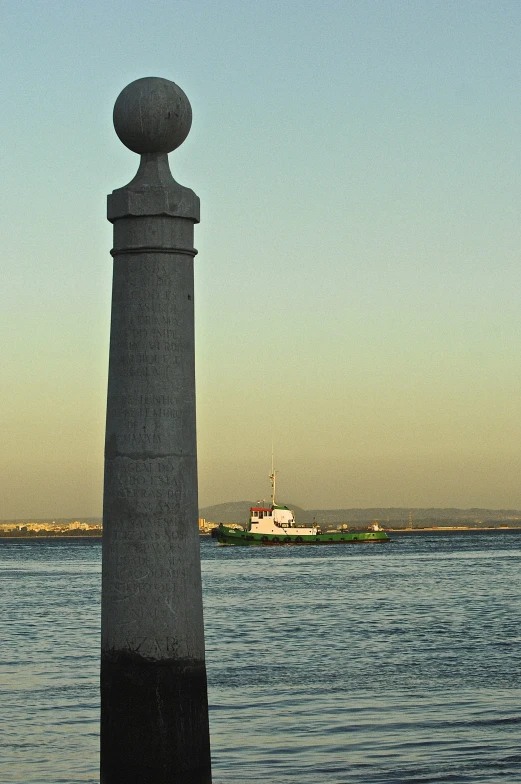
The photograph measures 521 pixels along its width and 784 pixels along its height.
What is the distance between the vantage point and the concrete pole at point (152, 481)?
8672 millimetres

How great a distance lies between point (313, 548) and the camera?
14450cm

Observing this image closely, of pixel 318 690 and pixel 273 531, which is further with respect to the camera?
pixel 273 531

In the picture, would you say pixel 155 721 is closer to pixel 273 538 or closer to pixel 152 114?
pixel 152 114

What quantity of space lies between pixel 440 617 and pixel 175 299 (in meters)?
31.9

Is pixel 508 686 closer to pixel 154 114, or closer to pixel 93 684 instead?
pixel 93 684

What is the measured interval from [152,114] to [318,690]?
15.3 meters

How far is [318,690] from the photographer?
22.4 meters

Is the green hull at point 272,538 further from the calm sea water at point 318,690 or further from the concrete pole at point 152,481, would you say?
the concrete pole at point 152,481

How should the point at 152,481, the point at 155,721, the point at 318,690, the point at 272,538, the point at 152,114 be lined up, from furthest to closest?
the point at 272,538, the point at 318,690, the point at 152,114, the point at 152,481, the point at 155,721

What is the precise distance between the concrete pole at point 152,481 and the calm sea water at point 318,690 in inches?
245

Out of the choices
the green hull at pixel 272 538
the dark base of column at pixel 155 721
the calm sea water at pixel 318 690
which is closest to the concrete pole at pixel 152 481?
the dark base of column at pixel 155 721

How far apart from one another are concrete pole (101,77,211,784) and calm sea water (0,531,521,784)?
621 centimetres

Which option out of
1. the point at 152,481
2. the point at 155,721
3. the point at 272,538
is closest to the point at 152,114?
the point at 152,481

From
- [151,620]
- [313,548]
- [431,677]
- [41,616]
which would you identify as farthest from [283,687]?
[313,548]
